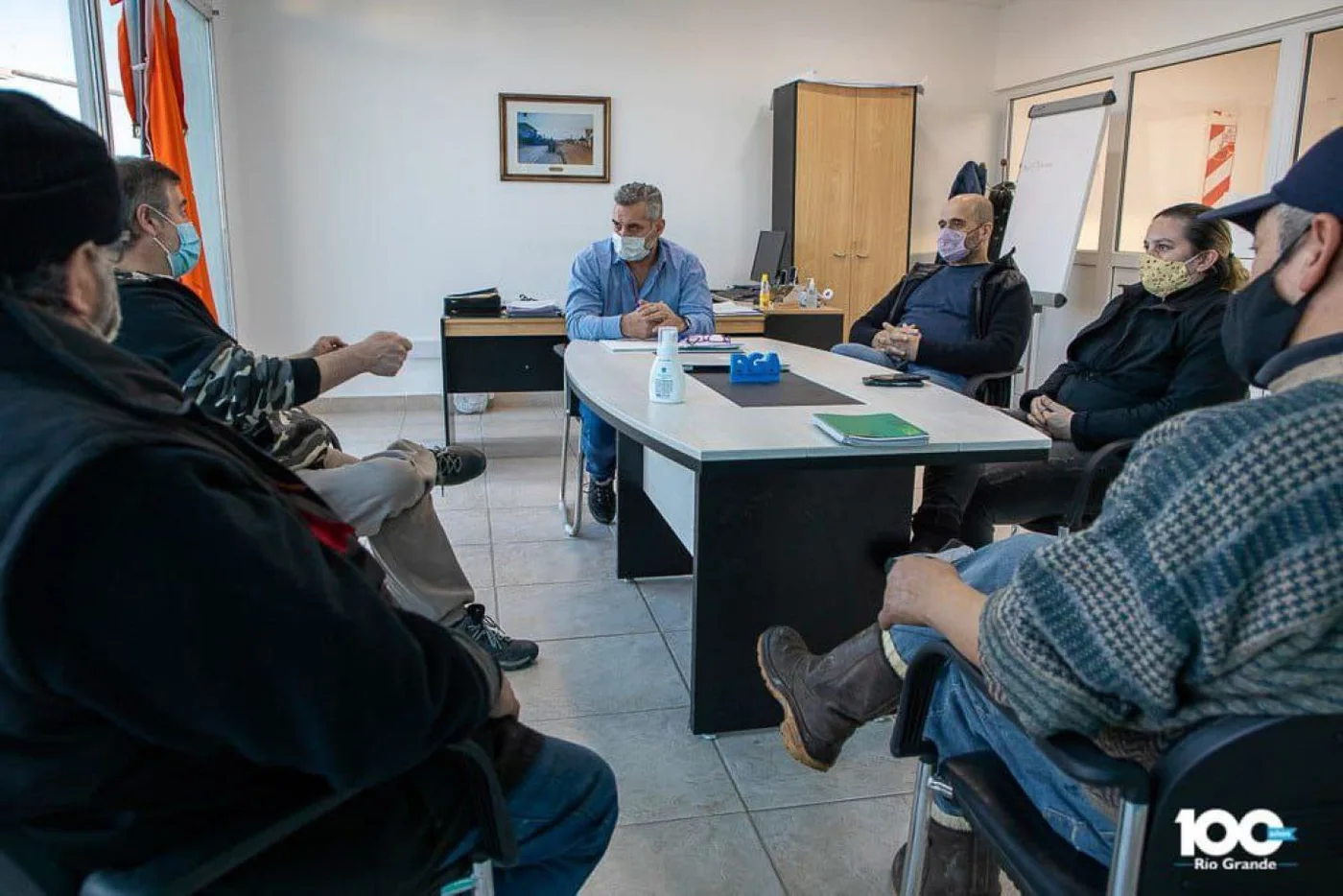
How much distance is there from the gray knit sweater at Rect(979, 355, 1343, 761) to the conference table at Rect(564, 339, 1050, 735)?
38.9 inches

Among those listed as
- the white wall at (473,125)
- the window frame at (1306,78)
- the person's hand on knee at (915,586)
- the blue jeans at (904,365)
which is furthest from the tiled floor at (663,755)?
the window frame at (1306,78)

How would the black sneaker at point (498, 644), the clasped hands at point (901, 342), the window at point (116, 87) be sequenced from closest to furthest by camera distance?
the black sneaker at point (498, 644) → the clasped hands at point (901, 342) → the window at point (116, 87)

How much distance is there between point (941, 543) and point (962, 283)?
1242mm

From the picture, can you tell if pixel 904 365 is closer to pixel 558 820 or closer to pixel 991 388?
pixel 991 388

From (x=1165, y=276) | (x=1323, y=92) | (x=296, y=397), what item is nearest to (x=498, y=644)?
(x=296, y=397)

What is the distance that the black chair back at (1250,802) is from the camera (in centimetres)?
78

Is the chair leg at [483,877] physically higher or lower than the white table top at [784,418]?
lower

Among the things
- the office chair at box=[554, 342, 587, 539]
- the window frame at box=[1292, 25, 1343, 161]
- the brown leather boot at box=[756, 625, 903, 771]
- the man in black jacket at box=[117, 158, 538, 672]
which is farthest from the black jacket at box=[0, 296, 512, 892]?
the window frame at box=[1292, 25, 1343, 161]

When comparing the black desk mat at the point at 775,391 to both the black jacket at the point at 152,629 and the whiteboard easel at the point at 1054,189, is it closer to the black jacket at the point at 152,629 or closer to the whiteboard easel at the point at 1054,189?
the black jacket at the point at 152,629

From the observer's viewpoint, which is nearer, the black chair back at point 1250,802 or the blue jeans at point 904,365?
the black chair back at point 1250,802

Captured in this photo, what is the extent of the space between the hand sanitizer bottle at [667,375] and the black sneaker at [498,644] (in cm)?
73

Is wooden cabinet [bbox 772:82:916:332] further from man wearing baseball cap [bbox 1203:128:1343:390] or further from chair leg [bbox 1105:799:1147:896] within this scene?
chair leg [bbox 1105:799:1147:896]

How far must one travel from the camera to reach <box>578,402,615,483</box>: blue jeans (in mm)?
3580

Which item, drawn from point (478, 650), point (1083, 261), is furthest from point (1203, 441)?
point (1083, 261)
